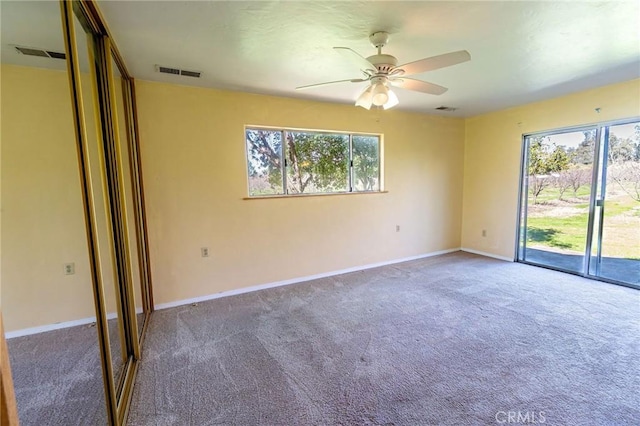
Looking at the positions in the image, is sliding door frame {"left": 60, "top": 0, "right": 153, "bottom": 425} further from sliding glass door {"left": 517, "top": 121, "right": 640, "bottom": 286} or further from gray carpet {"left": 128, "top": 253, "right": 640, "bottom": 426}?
sliding glass door {"left": 517, "top": 121, "right": 640, "bottom": 286}

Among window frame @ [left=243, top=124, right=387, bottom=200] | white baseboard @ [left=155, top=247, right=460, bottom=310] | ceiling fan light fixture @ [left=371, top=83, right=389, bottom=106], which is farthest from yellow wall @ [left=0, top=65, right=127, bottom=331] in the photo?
ceiling fan light fixture @ [left=371, top=83, right=389, bottom=106]

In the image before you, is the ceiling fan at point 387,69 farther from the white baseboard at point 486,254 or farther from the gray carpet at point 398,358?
the white baseboard at point 486,254

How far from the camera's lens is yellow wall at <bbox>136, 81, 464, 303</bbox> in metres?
3.02

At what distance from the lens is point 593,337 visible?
2.35 m

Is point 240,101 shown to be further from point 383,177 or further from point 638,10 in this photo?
point 638,10

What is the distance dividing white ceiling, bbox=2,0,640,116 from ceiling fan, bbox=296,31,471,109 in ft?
0.35

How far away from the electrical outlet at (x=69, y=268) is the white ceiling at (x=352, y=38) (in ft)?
Result: 5.10

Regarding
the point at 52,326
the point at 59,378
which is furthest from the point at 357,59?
the point at 52,326

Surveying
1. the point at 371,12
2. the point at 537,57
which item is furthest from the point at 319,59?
the point at 537,57

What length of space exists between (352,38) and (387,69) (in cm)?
36

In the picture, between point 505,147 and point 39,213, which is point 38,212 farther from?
point 505,147

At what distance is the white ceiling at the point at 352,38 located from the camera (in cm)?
177

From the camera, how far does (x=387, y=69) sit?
83.5 inches

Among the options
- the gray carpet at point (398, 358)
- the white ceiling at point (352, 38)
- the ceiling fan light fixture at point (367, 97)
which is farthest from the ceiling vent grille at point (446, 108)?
the gray carpet at point (398, 358)
